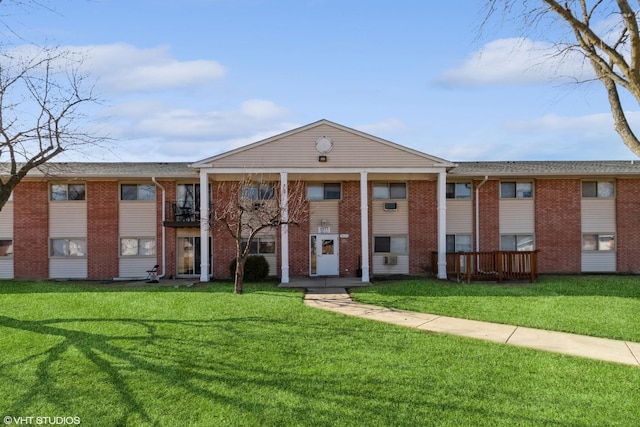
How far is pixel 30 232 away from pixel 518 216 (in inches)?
805

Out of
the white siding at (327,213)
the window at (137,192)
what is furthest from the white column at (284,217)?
the window at (137,192)

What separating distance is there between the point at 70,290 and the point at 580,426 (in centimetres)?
1359

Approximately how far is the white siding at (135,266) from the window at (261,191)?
496 cm

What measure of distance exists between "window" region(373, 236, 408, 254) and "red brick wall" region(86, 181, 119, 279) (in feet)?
36.0

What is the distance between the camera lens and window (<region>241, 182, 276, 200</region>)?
18.1 meters

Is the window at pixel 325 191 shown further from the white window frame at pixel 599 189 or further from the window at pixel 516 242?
the white window frame at pixel 599 189

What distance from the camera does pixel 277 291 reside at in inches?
555

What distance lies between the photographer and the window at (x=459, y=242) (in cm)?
1959

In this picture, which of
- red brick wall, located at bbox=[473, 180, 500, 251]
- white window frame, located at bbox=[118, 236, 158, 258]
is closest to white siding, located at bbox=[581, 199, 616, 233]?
red brick wall, located at bbox=[473, 180, 500, 251]

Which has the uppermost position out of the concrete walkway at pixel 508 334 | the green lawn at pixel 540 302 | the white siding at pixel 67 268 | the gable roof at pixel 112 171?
the gable roof at pixel 112 171

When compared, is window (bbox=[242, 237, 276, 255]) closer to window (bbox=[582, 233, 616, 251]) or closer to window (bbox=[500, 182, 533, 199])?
window (bbox=[500, 182, 533, 199])

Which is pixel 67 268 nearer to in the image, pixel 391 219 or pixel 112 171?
pixel 112 171

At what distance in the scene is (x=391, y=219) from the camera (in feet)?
64.2

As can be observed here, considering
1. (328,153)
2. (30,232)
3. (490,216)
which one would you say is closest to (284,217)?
(328,153)
